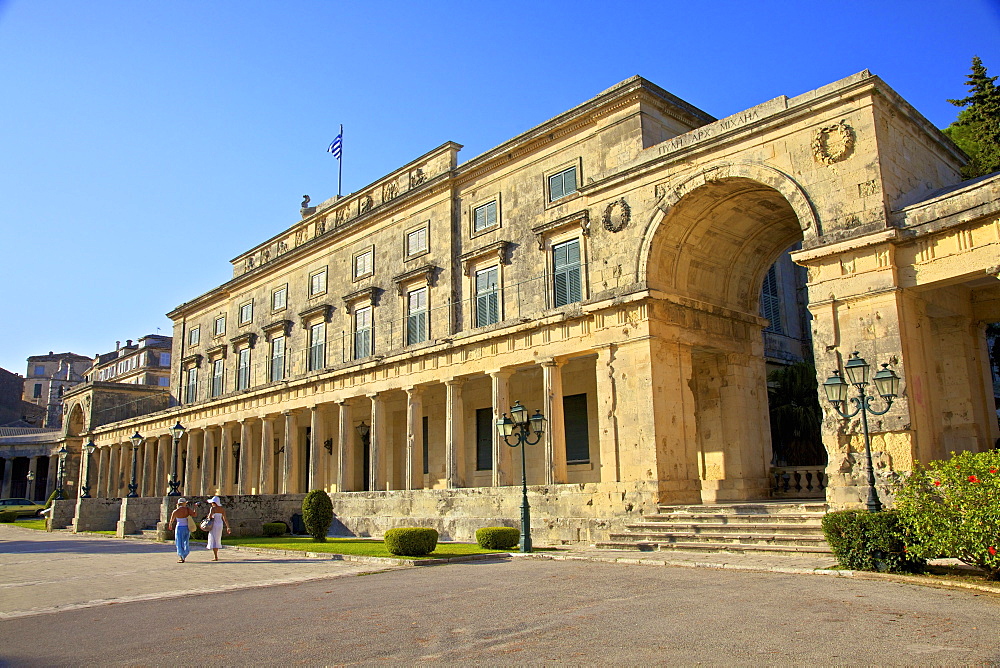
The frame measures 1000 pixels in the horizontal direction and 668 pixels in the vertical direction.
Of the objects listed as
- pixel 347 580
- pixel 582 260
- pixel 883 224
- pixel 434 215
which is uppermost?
pixel 434 215

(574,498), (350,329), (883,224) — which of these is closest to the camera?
(883,224)

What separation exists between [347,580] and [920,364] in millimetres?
11992

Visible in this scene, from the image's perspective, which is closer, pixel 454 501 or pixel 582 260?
pixel 582 260

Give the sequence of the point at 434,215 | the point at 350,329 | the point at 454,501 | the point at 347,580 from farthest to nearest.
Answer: the point at 350,329 → the point at 434,215 → the point at 454,501 → the point at 347,580

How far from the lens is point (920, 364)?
15.7 m

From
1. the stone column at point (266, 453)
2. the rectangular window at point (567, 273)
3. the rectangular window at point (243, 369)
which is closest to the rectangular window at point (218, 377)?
the rectangular window at point (243, 369)

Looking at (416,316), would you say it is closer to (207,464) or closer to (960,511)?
(207,464)

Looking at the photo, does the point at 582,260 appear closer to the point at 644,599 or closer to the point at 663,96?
the point at 663,96

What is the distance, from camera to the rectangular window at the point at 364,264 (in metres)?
31.2

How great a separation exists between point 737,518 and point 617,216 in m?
8.65

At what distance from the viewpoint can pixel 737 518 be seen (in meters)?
16.8

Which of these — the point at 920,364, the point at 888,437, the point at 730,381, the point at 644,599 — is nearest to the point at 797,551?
the point at 888,437

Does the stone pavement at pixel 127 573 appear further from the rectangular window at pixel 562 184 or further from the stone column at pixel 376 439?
the rectangular window at pixel 562 184

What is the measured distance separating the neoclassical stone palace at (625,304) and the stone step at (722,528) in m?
0.90
